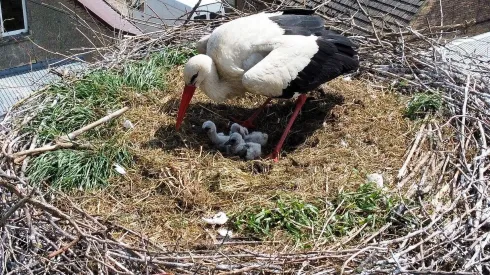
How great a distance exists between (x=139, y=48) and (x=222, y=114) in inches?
→ 50.4

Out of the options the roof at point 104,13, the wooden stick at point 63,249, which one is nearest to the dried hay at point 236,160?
the wooden stick at point 63,249

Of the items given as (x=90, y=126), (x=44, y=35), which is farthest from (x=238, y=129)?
(x=44, y=35)

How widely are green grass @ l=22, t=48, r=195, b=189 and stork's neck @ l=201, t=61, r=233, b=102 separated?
2.51 ft

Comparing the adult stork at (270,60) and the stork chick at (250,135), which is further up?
the adult stork at (270,60)

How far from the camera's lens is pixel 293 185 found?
463cm

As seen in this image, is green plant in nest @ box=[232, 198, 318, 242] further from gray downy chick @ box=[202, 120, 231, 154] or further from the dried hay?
gray downy chick @ box=[202, 120, 231, 154]

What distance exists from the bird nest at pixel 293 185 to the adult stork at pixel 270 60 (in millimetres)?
399

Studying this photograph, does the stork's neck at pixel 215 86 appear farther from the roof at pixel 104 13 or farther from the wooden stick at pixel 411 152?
the roof at pixel 104 13

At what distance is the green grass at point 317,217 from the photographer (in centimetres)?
415

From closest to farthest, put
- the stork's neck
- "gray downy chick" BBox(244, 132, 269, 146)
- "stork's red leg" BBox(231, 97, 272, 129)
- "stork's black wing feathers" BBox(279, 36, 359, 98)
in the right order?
1. "stork's black wing feathers" BBox(279, 36, 359, 98)
2. the stork's neck
3. "gray downy chick" BBox(244, 132, 269, 146)
4. "stork's red leg" BBox(231, 97, 272, 129)

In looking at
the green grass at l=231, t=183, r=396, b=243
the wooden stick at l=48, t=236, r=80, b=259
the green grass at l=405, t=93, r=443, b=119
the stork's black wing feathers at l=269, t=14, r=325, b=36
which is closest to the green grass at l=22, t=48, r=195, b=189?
the wooden stick at l=48, t=236, r=80, b=259

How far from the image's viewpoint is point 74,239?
3717 millimetres

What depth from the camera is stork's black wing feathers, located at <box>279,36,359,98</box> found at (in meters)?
4.98

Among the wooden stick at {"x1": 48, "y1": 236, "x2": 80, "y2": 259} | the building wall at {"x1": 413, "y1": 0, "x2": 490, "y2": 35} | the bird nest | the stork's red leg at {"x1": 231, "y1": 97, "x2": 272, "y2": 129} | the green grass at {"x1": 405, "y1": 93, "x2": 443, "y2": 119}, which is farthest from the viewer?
the building wall at {"x1": 413, "y1": 0, "x2": 490, "y2": 35}
